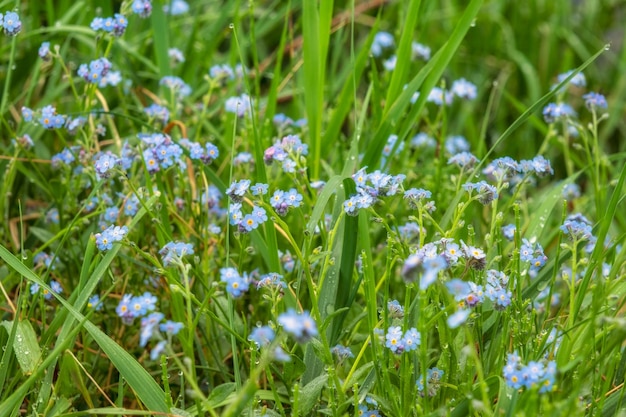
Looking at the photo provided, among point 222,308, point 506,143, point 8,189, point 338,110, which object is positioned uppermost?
point 506,143

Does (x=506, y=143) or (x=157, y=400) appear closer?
(x=157, y=400)

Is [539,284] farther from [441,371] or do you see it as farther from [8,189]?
[8,189]

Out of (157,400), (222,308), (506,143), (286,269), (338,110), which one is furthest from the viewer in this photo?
(506,143)

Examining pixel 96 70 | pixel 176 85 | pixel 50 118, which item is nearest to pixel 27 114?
pixel 50 118

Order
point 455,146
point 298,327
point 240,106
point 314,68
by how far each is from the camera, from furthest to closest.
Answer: point 455,146
point 240,106
point 314,68
point 298,327

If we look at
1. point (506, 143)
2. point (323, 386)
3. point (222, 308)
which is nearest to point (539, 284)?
point (323, 386)

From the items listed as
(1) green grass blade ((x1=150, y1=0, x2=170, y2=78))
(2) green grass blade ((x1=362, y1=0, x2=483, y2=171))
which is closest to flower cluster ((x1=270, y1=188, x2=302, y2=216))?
(2) green grass blade ((x1=362, y1=0, x2=483, y2=171))

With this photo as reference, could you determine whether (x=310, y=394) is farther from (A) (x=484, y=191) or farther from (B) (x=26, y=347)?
(B) (x=26, y=347)
